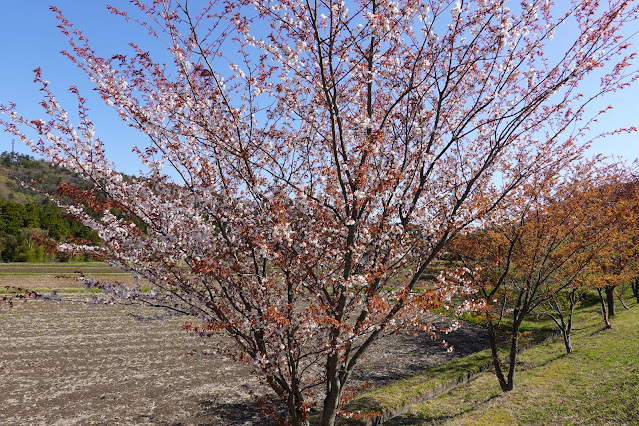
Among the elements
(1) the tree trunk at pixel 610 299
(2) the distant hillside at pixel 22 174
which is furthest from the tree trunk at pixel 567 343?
(2) the distant hillside at pixel 22 174

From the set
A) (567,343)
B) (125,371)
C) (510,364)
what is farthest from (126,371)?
(567,343)

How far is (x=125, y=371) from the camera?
12398 mm

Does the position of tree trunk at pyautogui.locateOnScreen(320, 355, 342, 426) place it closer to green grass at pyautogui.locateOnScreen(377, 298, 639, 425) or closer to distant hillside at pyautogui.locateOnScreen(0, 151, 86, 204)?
green grass at pyautogui.locateOnScreen(377, 298, 639, 425)

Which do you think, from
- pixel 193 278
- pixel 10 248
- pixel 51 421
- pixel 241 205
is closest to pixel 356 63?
pixel 241 205

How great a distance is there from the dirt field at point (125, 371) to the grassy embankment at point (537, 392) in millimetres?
1807

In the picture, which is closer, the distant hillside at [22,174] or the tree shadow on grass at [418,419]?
the tree shadow on grass at [418,419]

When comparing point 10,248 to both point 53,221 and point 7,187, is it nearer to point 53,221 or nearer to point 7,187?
point 53,221

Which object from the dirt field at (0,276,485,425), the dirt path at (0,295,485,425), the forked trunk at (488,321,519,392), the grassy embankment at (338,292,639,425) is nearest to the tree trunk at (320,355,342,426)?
the dirt path at (0,295,485,425)

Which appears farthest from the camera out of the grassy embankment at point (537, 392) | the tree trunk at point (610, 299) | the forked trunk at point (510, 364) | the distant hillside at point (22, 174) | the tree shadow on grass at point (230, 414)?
the distant hillside at point (22, 174)

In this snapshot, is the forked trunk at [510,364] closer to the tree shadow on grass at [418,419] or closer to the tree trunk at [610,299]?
the tree shadow on grass at [418,419]

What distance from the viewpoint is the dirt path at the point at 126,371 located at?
9531 mm

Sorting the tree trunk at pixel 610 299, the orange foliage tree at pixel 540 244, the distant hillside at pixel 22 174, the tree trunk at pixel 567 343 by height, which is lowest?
the tree trunk at pixel 567 343

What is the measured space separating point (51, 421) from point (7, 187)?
114917 mm

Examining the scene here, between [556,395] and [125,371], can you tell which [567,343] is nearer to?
[556,395]
